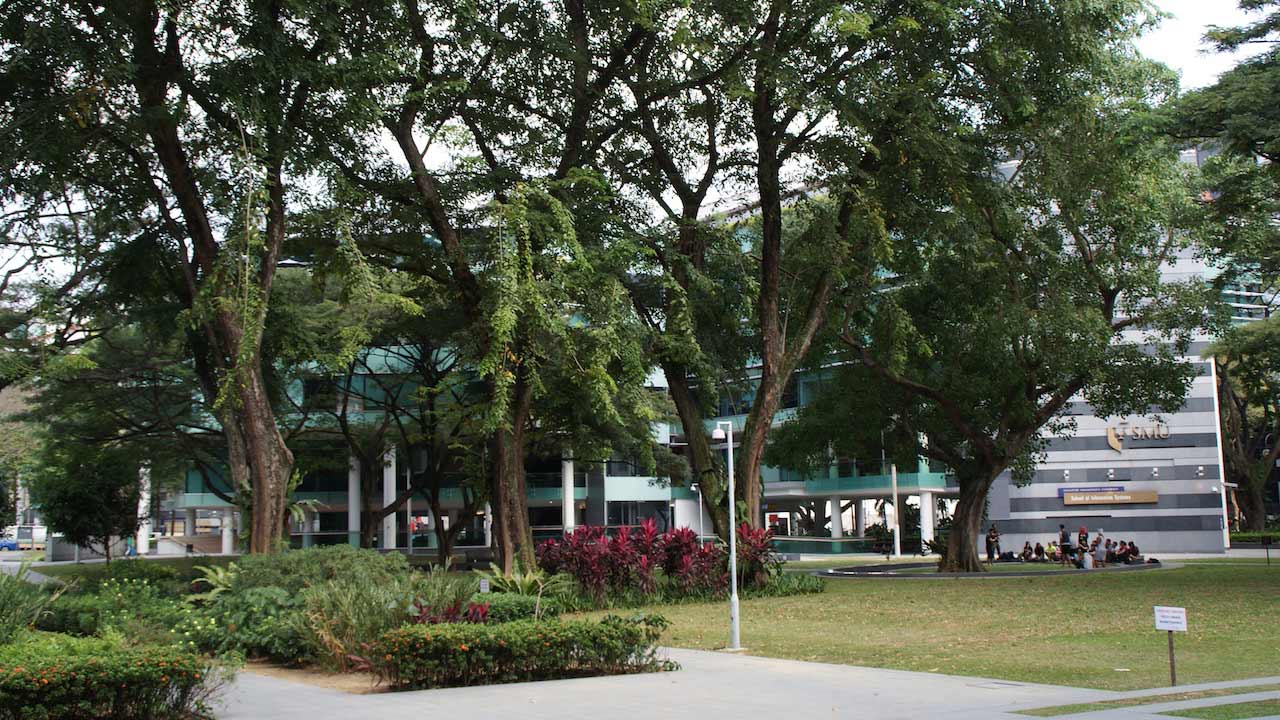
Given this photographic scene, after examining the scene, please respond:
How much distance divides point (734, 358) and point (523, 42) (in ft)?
44.7

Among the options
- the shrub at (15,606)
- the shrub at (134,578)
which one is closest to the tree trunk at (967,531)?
the shrub at (134,578)

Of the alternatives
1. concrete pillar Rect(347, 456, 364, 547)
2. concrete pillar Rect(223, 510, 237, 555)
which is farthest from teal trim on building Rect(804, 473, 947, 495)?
concrete pillar Rect(223, 510, 237, 555)

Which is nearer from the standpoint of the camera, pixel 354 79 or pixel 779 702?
pixel 779 702

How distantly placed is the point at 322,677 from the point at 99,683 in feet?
15.3

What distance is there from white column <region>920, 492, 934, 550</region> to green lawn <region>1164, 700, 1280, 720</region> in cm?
4718

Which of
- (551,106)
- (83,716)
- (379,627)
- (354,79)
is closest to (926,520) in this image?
(551,106)

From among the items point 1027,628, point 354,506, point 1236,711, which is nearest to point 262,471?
point 1027,628

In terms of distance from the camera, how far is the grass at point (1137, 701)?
10.1 metres

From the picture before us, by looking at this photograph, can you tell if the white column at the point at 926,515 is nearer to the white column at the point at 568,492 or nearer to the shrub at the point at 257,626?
the white column at the point at 568,492

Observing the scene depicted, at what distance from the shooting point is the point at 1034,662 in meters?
14.2

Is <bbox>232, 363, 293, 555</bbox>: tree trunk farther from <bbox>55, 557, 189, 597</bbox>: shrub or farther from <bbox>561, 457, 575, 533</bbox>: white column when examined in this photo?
<bbox>561, 457, 575, 533</bbox>: white column

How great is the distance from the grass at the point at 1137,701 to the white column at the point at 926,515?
4602 centimetres

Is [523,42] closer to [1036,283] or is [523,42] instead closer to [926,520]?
[1036,283]

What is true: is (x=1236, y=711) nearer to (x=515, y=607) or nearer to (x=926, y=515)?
(x=515, y=607)
